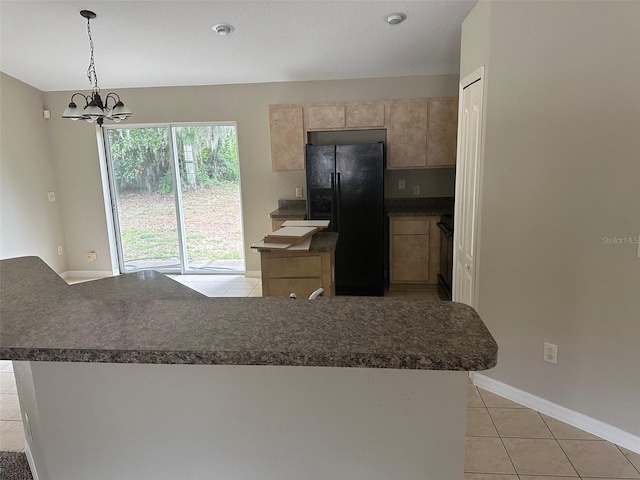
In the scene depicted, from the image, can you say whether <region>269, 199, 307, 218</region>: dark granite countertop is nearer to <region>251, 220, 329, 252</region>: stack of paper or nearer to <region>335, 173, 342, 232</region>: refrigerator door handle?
<region>335, 173, 342, 232</region>: refrigerator door handle

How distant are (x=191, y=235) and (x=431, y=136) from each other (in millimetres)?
3377

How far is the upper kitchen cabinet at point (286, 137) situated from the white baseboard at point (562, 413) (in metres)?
3.08

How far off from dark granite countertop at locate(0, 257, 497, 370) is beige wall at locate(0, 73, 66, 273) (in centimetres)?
434

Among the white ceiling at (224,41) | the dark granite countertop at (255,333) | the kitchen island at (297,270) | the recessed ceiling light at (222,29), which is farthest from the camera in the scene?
the recessed ceiling light at (222,29)

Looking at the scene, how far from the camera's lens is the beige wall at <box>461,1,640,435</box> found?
1.92 metres

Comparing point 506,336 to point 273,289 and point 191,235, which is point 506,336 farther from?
point 191,235

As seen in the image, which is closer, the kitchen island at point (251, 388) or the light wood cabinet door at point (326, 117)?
the kitchen island at point (251, 388)

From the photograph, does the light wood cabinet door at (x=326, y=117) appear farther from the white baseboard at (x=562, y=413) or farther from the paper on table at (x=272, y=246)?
the white baseboard at (x=562, y=413)

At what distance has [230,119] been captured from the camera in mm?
4969

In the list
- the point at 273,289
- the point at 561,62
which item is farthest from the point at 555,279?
the point at 273,289

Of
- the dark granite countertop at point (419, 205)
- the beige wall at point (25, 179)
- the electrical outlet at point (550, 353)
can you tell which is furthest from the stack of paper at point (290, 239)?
the beige wall at point (25, 179)

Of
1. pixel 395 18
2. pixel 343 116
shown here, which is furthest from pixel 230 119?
pixel 395 18

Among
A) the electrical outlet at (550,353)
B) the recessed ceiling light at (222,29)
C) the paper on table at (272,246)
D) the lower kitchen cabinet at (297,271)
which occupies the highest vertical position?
the recessed ceiling light at (222,29)

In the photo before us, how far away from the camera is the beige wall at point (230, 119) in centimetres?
471
